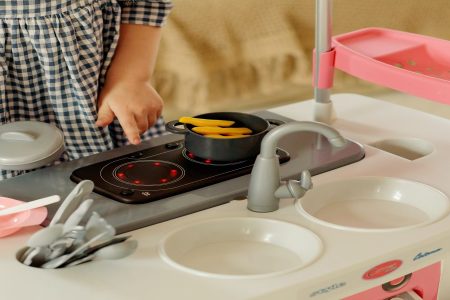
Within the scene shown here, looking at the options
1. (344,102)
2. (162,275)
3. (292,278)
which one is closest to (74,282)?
(162,275)

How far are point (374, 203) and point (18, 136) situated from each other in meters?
0.39

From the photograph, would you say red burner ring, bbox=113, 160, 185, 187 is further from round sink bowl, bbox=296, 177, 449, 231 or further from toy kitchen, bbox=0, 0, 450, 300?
round sink bowl, bbox=296, 177, 449, 231

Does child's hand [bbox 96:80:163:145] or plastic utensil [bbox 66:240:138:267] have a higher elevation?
child's hand [bbox 96:80:163:145]

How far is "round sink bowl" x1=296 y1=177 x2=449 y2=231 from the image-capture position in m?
0.80

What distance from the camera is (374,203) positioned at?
844 mm

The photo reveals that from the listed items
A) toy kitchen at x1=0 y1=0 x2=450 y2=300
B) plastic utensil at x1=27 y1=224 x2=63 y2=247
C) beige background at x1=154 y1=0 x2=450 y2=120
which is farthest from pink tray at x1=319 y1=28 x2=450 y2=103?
plastic utensil at x1=27 y1=224 x2=63 y2=247

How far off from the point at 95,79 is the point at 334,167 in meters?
0.32

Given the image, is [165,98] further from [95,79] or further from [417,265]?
[417,265]

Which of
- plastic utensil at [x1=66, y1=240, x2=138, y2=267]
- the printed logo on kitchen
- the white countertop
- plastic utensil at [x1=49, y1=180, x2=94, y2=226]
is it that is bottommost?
the printed logo on kitchen

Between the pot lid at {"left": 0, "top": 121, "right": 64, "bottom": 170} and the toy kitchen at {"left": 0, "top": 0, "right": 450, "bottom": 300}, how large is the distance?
0.03 metres

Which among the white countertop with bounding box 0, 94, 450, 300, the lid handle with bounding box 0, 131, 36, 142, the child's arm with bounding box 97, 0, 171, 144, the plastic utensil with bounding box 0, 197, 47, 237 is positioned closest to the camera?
the white countertop with bounding box 0, 94, 450, 300

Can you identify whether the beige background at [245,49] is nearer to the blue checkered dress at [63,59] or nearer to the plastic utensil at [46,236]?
the blue checkered dress at [63,59]

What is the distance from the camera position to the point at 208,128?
89cm

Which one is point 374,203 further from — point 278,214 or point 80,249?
point 80,249
